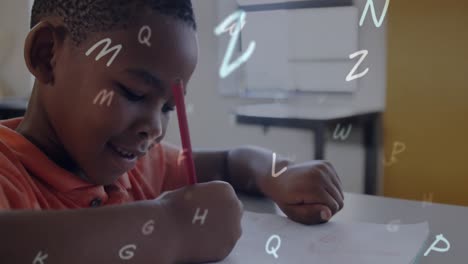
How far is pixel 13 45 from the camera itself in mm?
353

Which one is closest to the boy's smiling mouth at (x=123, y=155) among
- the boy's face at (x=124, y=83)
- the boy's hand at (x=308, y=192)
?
the boy's face at (x=124, y=83)

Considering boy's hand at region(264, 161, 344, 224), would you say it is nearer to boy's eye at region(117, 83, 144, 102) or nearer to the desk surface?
the desk surface

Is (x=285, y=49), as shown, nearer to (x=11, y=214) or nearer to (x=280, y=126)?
(x=280, y=126)

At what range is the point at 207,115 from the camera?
331 mm

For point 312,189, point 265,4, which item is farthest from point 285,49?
point 312,189

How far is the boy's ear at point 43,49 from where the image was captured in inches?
10.9
